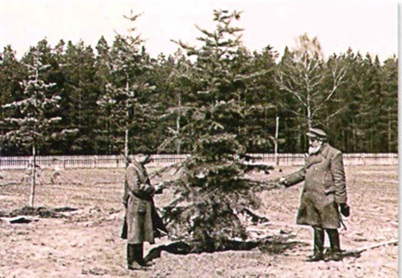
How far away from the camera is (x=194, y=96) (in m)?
9.98

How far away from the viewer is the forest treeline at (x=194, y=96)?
9969 mm

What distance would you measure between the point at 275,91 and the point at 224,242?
2249 cm

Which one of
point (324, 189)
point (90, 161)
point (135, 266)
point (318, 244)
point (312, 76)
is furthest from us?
point (90, 161)

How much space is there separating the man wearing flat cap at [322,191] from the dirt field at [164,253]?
1.48 ft

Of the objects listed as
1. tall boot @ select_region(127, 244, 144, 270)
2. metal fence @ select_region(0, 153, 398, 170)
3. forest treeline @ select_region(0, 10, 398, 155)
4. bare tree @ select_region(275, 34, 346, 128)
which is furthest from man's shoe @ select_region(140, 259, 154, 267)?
metal fence @ select_region(0, 153, 398, 170)

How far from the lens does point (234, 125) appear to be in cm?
1013

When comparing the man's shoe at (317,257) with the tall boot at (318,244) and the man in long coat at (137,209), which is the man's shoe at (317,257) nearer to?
the tall boot at (318,244)

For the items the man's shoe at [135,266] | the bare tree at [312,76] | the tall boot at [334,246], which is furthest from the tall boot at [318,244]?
the bare tree at [312,76]

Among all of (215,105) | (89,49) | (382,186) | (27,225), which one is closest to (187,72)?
(215,105)

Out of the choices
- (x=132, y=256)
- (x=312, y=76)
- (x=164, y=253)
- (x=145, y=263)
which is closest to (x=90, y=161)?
(x=312, y=76)

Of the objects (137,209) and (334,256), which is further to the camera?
(334,256)

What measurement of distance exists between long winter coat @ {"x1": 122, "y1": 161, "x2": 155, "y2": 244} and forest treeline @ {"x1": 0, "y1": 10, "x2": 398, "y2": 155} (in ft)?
2.97

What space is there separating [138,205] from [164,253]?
145 centimetres

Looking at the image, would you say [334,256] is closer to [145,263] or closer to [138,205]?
[145,263]
